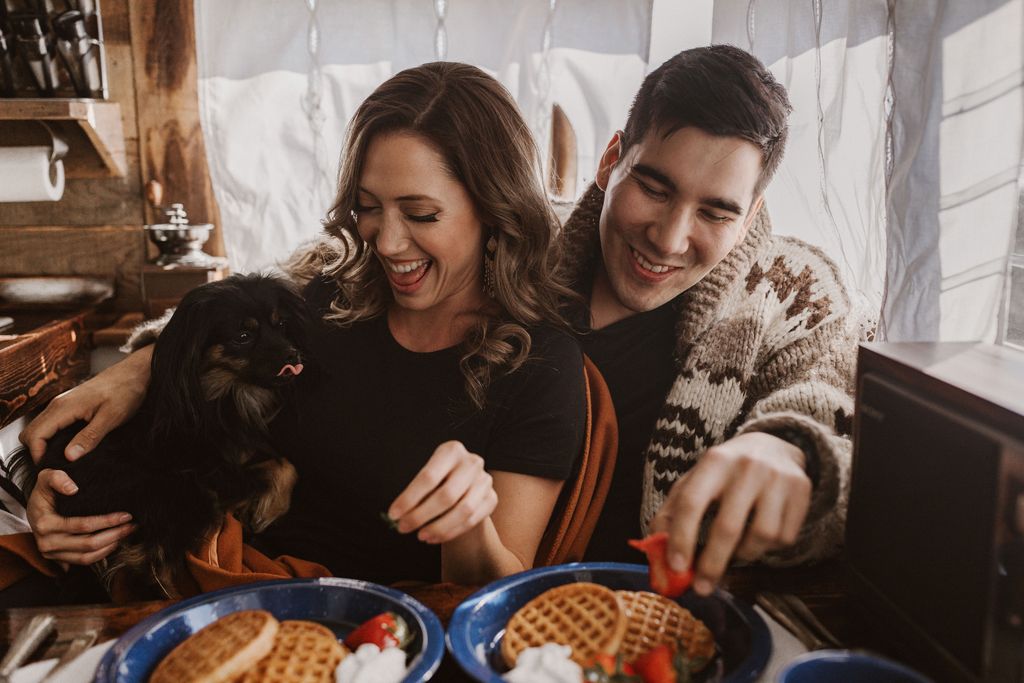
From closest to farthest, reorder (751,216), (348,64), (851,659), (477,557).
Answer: (851,659), (477,557), (751,216), (348,64)

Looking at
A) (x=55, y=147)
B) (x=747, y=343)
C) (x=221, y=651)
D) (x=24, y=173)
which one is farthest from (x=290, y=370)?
Answer: (x=55, y=147)

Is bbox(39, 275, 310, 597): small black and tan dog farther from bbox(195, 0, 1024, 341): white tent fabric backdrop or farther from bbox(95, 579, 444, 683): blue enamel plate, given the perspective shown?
bbox(195, 0, 1024, 341): white tent fabric backdrop

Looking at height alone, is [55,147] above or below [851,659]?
above

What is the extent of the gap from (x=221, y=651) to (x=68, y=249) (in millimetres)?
2242

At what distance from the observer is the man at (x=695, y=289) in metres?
1.39

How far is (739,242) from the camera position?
62.8 inches

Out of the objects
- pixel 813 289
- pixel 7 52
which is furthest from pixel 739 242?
pixel 7 52

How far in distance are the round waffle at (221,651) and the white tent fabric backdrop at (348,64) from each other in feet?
6.16

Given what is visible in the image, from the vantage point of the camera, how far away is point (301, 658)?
78cm

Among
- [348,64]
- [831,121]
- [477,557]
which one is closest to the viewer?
[477,557]

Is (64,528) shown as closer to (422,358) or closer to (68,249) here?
(422,358)

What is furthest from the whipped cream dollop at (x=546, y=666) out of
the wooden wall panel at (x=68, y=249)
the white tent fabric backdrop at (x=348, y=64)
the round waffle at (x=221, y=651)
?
the wooden wall panel at (x=68, y=249)

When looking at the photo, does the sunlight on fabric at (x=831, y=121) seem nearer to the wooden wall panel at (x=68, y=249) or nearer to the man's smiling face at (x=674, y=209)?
the man's smiling face at (x=674, y=209)

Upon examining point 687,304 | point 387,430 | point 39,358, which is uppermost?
point 687,304
